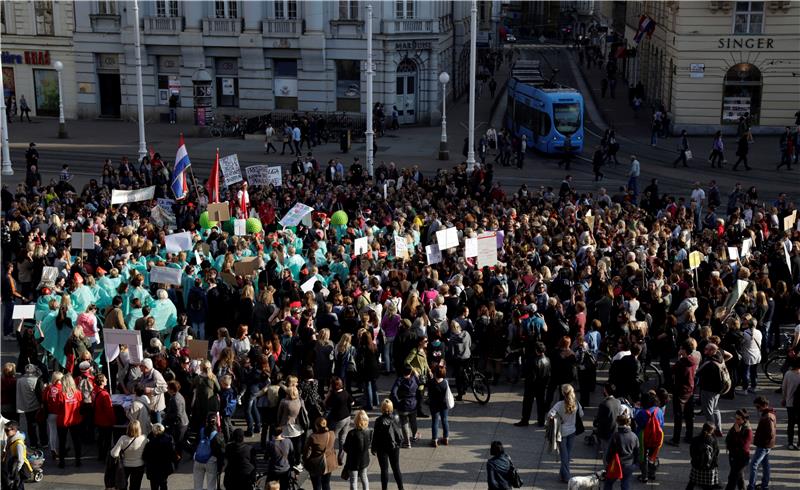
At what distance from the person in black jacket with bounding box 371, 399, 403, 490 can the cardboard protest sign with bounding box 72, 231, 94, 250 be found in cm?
1123

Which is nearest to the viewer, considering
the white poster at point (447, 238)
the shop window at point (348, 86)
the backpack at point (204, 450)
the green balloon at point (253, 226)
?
the backpack at point (204, 450)

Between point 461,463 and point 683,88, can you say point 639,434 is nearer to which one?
point 461,463

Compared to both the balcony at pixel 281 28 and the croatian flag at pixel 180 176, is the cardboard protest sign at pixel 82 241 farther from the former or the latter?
the balcony at pixel 281 28

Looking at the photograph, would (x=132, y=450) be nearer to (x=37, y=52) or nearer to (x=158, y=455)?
(x=158, y=455)

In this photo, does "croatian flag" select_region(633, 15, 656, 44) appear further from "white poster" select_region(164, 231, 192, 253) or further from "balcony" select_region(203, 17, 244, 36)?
"white poster" select_region(164, 231, 192, 253)

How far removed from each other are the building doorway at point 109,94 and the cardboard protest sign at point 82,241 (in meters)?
36.5

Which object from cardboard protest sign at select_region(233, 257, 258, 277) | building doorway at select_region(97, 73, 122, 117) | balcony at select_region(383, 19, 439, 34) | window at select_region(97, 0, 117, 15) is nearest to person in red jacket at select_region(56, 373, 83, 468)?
cardboard protest sign at select_region(233, 257, 258, 277)

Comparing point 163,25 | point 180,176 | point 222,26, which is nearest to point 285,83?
point 222,26

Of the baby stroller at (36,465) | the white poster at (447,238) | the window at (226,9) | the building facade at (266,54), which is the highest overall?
the window at (226,9)

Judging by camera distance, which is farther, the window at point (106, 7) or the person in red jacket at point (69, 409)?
the window at point (106, 7)

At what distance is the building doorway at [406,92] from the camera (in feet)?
181

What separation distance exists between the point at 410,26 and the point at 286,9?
6433mm

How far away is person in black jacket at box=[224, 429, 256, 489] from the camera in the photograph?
13977 mm

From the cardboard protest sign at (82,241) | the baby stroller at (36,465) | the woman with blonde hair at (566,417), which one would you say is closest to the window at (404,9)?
the cardboard protest sign at (82,241)
